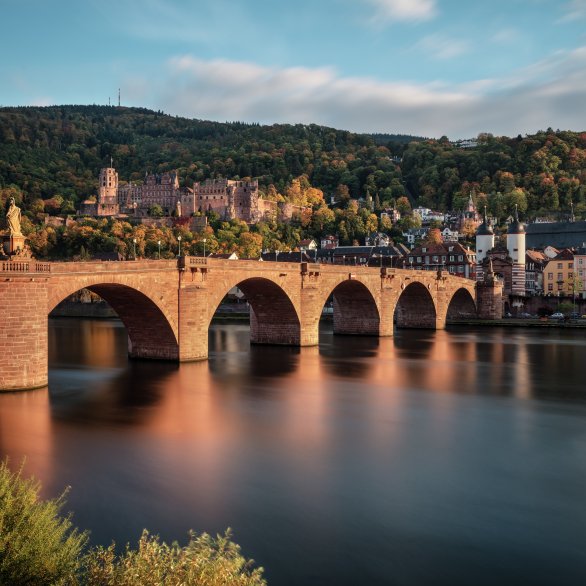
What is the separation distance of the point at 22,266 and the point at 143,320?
34.0 ft

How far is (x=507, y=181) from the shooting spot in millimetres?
145875

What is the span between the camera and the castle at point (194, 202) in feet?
511

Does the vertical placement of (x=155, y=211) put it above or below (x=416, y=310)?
above

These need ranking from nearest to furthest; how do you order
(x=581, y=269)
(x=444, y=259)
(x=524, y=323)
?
(x=524, y=323) < (x=581, y=269) < (x=444, y=259)

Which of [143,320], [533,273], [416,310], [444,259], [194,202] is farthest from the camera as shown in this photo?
[194,202]

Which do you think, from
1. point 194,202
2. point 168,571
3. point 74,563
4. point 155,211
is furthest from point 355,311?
point 194,202

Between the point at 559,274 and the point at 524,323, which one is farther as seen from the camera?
the point at 559,274

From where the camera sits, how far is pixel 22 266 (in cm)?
2459

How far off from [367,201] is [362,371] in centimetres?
12564

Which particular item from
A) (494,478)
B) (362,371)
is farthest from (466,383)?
(494,478)

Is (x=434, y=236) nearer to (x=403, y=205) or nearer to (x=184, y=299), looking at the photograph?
(x=403, y=205)

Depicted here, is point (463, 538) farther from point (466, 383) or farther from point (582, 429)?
point (466, 383)

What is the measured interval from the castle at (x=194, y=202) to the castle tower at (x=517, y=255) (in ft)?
236

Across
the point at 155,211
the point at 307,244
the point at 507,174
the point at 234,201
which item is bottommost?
the point at 307,244
